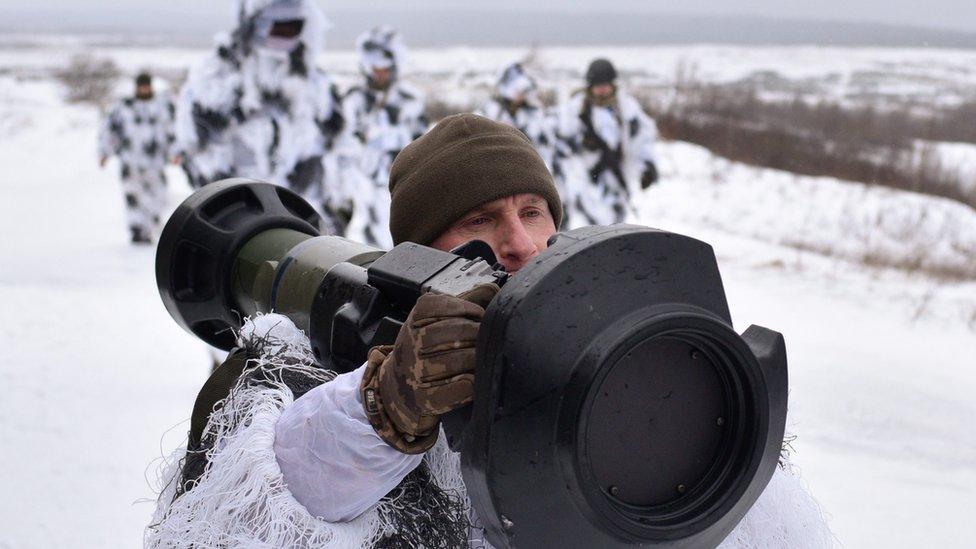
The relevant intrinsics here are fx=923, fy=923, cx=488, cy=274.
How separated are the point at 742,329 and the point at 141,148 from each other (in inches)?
227

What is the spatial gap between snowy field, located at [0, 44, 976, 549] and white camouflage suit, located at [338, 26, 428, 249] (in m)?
1.51

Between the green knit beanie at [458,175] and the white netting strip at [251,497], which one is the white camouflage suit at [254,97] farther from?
the white netting strip at [251,497]

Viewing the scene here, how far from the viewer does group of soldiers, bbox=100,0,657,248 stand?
15.1 feet

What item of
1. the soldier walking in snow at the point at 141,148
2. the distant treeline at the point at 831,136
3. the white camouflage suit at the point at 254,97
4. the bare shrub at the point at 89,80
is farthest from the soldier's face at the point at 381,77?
the bare shrub at the point at 89,80

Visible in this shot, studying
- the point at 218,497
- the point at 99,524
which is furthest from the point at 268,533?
the point at 99,524

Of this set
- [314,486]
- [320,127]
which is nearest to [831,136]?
[320,127]

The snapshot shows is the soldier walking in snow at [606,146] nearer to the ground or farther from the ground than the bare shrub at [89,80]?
farther from the ground

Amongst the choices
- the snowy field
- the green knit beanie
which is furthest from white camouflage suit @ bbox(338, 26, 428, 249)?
the green knit beanie

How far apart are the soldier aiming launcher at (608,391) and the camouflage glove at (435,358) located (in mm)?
28

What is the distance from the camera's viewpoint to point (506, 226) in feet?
4.71

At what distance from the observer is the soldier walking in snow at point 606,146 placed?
21.2ft

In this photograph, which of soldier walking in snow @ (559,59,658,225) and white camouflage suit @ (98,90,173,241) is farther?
white camouflage suit @ (98,90,173,241)

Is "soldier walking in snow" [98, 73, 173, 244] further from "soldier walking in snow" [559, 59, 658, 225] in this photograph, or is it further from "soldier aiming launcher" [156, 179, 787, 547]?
"soldier aiming launcher" [156, 179, 787, 547]

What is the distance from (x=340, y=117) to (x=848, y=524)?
327 cm
